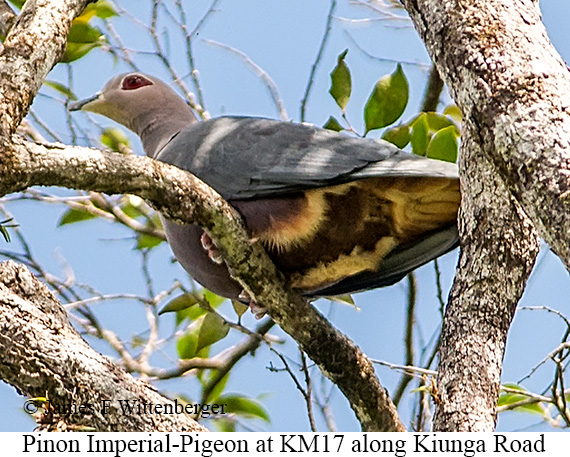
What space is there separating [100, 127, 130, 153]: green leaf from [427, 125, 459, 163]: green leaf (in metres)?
1.52

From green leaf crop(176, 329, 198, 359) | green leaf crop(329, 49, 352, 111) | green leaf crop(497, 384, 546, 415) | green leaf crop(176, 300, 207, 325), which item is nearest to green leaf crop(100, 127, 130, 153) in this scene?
green leaf crop(176, 300, 207, 325)

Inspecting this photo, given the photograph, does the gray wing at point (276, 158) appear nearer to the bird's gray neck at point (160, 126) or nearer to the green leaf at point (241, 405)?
the bird's gray neck at point (160, 126)

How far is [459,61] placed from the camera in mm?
1941

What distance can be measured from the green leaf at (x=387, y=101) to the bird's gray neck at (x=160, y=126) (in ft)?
2.84

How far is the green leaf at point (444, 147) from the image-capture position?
3086 millimetres

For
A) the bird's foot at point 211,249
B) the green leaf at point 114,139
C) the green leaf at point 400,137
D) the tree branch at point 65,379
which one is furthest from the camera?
the green leaf at point 114,139

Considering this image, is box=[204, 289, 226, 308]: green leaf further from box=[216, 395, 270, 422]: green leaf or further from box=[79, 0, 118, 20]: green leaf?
box=[79, 0, 118, 20]: green leaf

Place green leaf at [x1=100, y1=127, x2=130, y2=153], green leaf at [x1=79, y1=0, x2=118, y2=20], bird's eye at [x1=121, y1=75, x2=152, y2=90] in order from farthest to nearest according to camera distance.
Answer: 1. green leaf at [x1=100, y1=127, x2=130, y2=153]
2. bird's eye at [x1=121, y1=75, x2=152, y2=90]
3. green leaf at [x1=79, y1=0, x2=118, y2=20]

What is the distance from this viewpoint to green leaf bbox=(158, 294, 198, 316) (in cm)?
335

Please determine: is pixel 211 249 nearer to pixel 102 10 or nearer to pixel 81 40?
pixel 81 40

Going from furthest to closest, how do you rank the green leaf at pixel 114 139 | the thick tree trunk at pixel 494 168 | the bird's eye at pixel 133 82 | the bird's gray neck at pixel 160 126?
the green leaf at pixel 114 139 < the bird's eye at pixel 133 82 < the bird's gray neck at pixel 160 126 < the thick tree trunk at pixel 494 168

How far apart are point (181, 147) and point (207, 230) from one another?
0.92m
